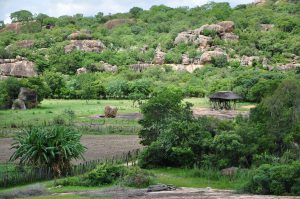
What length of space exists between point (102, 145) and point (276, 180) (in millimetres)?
20380

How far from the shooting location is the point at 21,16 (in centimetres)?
17062

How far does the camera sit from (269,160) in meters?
31.1

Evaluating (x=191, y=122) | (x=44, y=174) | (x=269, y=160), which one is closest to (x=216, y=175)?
(x=269, y=160)

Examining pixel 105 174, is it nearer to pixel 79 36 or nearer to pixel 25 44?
pixel 79 36

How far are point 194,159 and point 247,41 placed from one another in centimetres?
9582

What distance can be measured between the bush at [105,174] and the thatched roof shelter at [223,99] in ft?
137

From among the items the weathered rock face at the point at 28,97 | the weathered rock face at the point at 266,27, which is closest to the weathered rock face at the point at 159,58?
the weathered rock face at the point at 266,27

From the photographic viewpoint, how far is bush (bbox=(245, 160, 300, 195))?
25797 millimetres

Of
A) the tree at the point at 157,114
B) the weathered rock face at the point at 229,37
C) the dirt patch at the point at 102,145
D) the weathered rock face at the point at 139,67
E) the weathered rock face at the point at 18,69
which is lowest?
the dirt patch at the point at 102,145

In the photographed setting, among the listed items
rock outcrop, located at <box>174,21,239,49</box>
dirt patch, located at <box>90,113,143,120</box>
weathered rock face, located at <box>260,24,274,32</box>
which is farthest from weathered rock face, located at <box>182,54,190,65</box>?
dirt patch, located at <box>90,113,143,120</box>

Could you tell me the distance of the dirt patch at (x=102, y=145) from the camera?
38812 millimetres

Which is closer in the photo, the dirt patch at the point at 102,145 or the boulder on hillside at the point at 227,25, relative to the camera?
the dirt patch at the point at 102,145

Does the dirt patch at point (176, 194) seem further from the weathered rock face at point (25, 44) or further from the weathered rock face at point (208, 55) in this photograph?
the weathered rock face at point (25, 44)

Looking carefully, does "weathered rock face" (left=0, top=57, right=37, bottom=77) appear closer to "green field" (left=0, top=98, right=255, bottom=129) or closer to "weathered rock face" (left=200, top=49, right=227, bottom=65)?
"green field" (left=0, top=98, right=255, bottom=129)
